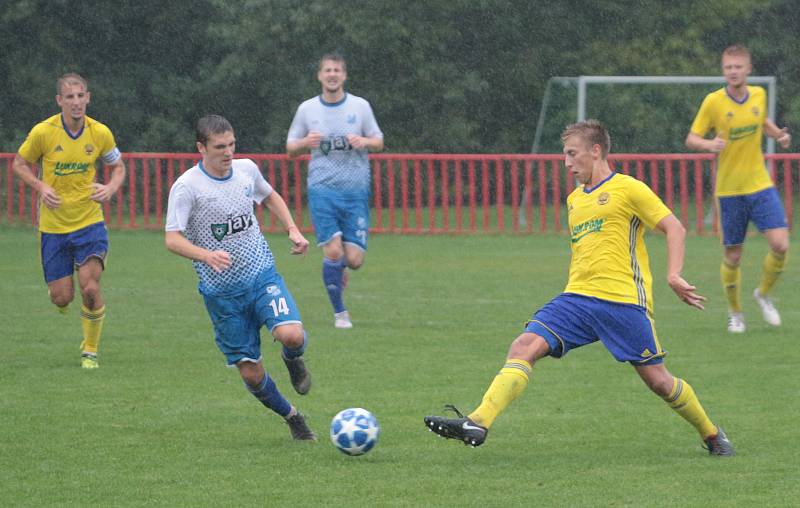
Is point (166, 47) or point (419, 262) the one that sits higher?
point (166, 47)

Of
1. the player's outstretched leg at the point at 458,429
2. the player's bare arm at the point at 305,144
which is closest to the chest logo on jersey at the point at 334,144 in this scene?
the player's bare arm at the point at 305,144

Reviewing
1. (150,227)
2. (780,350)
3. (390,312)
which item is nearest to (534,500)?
(780,350)

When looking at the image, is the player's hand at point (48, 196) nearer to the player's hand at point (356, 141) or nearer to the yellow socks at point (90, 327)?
the yellow socks at point (90, 327)

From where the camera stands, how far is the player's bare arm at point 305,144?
468 inches

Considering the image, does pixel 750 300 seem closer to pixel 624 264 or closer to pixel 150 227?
pixel 624 264

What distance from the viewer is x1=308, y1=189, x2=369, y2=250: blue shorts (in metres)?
12.2

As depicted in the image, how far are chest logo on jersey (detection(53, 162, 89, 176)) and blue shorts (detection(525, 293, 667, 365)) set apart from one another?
4.54 meters

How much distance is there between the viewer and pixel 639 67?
3331 cm

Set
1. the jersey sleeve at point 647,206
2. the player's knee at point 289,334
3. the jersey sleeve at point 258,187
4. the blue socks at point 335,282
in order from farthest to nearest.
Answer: the blue socks at point 335,282 < the jersey sleeve at point 258,187 < the player's knee at point 289,334 < the jersey sleeve at point 647,206

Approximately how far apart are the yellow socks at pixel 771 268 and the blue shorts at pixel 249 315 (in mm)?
5304

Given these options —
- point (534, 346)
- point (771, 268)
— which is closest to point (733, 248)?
point (771, 268)

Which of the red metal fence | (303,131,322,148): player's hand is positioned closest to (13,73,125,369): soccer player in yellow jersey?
(303,131,322,148): player's hand

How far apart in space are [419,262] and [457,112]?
1513 centimetres

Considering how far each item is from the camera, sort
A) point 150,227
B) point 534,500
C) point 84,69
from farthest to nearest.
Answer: point 84,69 < point 150,227 < point 534,500
